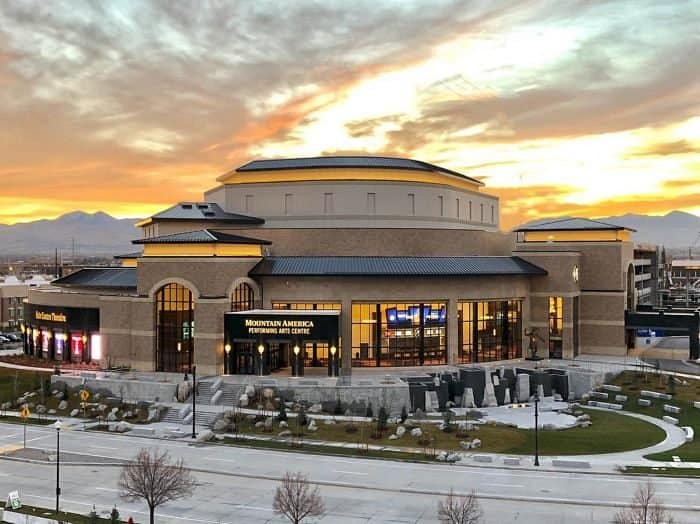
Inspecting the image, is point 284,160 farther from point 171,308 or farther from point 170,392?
point 170,392

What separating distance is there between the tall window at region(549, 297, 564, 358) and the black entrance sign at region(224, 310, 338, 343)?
2630cm

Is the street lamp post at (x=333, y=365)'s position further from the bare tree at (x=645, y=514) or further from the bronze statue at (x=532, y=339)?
the bare tree at (x=645, y=514)

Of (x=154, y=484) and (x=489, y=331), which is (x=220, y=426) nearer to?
(x=154, y=484)

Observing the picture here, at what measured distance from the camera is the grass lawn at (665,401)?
46.3 metres

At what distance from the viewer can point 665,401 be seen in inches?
2386

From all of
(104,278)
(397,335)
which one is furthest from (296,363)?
(104,278)

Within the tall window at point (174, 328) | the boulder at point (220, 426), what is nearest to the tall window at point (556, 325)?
the tall window at point (174, 328)

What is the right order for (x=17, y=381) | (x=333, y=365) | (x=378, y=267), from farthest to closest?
(x=378, y=267) < (x=17, y=381) < (x=333, y=365)

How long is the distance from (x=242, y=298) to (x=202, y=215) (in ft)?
51.7

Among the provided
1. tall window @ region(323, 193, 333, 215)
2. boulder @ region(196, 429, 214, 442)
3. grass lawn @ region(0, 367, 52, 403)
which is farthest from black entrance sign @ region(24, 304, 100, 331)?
boulder @ region(196, 429, 214, 442)

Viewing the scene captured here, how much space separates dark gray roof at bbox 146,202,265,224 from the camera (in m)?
79.1

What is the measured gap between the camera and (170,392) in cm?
5875

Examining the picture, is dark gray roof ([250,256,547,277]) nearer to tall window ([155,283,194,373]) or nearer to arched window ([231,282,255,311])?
arched window ([231,282,255,311])

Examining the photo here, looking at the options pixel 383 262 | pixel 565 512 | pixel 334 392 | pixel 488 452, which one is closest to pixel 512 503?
pixel 565 512
